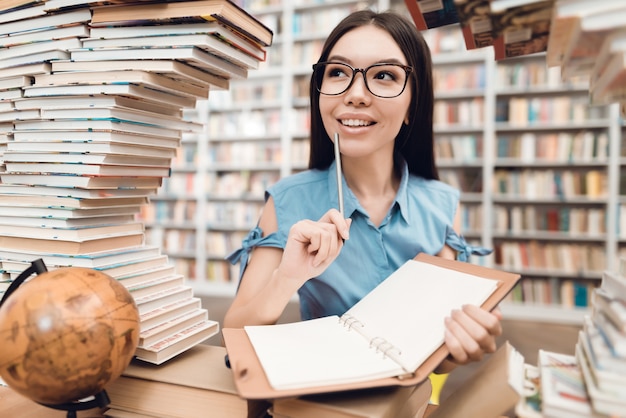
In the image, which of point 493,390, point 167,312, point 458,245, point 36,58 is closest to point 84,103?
point 36,58

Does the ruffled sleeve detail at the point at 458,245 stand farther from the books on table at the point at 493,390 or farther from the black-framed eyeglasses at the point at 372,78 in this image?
the books on table at the point at 493,390

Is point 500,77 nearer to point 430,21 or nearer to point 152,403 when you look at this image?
point 430,21

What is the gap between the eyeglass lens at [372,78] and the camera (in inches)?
40.4

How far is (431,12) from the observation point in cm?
68

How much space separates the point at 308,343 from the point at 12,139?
793mm

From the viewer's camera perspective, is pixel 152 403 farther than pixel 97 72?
No

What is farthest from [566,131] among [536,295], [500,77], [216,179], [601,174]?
[216,179]

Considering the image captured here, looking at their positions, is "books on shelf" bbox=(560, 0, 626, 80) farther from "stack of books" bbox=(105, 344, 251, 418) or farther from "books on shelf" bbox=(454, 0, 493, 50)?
"stack of books" bbox=(105, 344, 251, 418)

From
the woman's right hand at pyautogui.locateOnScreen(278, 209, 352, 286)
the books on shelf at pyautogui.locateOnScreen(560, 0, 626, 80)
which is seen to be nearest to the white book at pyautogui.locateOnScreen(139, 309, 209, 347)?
the woman's right hand at pyautogui.locateOnScreen(278, 209, 352, 286)

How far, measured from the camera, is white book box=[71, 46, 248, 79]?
82cm

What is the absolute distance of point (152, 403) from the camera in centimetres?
73

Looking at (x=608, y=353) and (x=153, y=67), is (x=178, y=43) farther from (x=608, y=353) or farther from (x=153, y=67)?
(x=608, y=353)

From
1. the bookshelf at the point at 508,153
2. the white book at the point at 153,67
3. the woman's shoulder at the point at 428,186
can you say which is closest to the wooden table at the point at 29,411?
the white book at the point at 153,67

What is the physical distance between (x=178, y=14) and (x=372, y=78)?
456 millimetres
